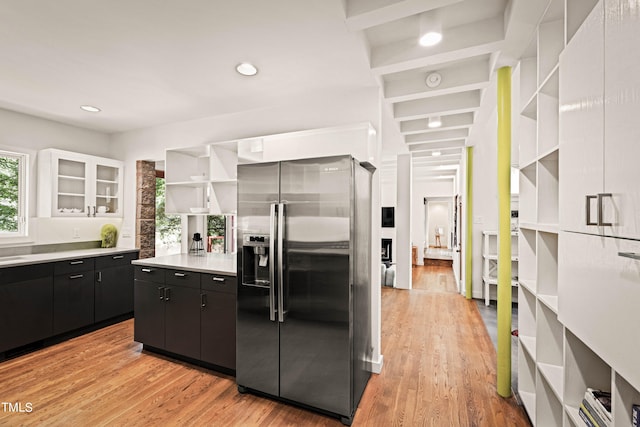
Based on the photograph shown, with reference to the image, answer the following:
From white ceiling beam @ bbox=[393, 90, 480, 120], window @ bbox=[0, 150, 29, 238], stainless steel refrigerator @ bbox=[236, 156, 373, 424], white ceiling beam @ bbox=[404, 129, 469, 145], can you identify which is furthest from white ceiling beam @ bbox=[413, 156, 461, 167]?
window @ bbox=[0, 150, 29, 238]

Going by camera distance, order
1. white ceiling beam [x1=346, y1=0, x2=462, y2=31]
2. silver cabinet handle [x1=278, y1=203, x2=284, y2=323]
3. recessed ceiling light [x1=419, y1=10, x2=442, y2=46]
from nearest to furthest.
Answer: white ceiling beam [x1=346, y1=0, x2=462, y2=31] < recessed ceiling light [x1=419, y1=10, x2=442, y2=46] < silver cabinet handle [x1=278, y1=203, x2=284, y2=323]

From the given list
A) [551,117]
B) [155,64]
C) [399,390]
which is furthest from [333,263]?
[155,64]

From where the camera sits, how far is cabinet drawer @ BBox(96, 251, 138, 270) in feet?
11.6

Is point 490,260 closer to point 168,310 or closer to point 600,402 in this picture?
point 600,402

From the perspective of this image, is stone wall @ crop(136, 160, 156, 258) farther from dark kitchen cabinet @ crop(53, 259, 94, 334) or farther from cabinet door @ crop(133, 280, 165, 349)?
cabinet door @ crop(133, 280, 165, 349)

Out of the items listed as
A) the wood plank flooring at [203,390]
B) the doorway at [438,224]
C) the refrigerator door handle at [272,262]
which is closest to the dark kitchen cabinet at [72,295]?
→ the wood plank flooring at [203,390]

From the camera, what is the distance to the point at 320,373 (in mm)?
2021

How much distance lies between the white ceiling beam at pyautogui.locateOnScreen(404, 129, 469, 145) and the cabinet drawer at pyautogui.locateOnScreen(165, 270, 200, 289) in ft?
11.7

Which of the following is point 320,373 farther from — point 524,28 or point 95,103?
point 95,103

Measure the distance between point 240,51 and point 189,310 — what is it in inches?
89.5

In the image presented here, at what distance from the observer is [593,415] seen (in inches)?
46.6

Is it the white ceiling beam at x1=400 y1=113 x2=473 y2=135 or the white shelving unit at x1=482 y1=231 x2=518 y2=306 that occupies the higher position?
the white ceiling beam at x1=400 y1=113 x2=473 y2=135

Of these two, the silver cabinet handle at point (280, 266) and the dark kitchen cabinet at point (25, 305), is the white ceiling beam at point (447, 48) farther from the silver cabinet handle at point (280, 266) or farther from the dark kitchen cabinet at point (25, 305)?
the dark kitchen cabinet at point (25, 305)

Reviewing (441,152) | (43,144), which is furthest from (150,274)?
(441,152)
